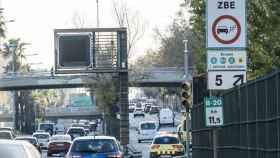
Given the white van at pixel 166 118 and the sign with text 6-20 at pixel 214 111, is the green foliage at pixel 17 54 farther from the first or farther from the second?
the sign with text 6-20 at pixel 214 111

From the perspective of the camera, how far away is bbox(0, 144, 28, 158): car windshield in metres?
16.3

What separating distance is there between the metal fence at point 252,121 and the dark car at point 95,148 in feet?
9.12

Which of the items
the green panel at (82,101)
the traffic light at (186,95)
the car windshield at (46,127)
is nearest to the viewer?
the traffic light at (186,95)

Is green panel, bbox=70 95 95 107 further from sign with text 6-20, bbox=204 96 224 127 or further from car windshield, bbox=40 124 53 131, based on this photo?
sign with text 6-20, bbox=204 96 224 127

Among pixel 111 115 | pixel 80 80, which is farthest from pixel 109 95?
pixel 80 80

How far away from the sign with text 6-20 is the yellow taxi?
29.1m

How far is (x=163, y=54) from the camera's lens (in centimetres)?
10806

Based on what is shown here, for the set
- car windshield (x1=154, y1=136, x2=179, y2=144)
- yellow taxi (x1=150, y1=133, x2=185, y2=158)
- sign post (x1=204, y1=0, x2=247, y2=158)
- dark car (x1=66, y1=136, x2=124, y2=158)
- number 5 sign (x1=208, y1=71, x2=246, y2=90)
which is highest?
sign post (x1=204, y1=0, x2=247, y2=158)

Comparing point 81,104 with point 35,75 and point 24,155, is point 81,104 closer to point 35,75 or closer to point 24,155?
point 35,75

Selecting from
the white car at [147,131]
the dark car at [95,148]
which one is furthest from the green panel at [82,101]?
the dark car at [95,148]

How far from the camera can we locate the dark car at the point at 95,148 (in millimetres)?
27656

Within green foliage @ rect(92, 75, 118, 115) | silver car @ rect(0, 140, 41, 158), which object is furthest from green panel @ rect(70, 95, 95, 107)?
silver car @ rect(0, 140, 41, 158)

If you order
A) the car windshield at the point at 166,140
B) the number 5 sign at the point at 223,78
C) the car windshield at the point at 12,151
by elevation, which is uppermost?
the number 5 sign at the point at 223,78

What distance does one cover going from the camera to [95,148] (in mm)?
27797
